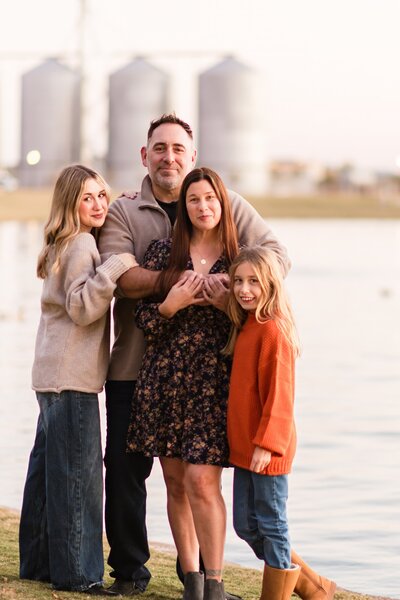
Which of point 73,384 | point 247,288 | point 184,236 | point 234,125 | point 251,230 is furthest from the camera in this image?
point 234,125

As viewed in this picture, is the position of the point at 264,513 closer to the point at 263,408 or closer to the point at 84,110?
the point at 263,408

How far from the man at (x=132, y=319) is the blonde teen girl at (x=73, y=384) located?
0.33ft

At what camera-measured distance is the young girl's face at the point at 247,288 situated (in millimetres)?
5359

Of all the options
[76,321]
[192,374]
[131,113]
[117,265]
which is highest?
[131,113]

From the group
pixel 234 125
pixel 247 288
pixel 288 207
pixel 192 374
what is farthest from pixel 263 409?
pixel 234 125

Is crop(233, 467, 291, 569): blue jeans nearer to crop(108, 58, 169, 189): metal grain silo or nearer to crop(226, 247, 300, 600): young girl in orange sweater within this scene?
crop(226, 247, 300, 600): young girl in orange sweater

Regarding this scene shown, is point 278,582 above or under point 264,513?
under

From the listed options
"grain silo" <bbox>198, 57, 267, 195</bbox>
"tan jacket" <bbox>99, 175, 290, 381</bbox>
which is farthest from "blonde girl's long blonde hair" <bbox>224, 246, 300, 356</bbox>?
"grain silo" <bbox>198, 57, 267, 195</bbox>

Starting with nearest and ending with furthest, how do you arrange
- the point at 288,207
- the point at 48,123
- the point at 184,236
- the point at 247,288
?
the point at 247,288, the point at 184,236, the point at 48,123, the point at 288,207

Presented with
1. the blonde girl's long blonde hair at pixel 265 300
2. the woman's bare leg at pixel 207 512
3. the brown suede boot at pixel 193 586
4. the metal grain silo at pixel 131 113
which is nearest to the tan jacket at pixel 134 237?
the blonde girl's long blonde hair at pixel 265 300

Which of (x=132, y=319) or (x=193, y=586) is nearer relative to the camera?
(x=193, y=586)

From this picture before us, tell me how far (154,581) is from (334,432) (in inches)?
212

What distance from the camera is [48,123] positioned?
79875mm

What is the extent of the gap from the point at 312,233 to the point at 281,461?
53.7 m
